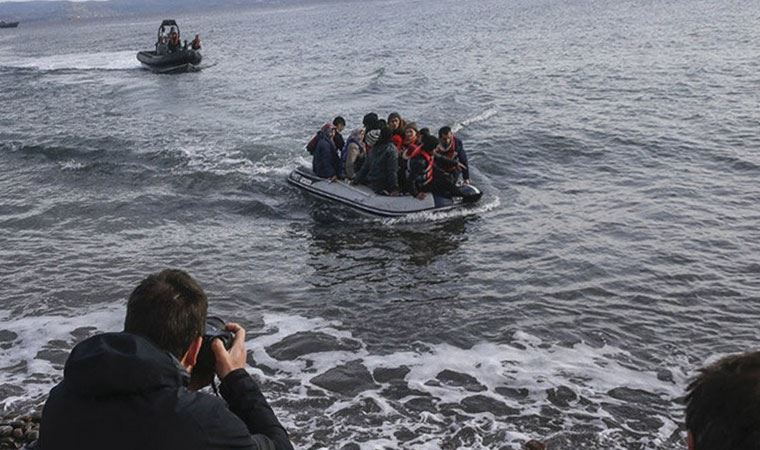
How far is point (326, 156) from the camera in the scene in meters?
15.6

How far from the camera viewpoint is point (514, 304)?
10.3 m

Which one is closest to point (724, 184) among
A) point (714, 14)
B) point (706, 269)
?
point (706, 269)

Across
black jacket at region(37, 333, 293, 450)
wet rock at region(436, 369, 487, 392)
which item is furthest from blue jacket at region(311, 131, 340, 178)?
black jacket at region(37, 333, 293, 450)

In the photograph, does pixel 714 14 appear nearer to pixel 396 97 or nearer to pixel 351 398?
pixel 396 97

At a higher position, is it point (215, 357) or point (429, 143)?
point (215, 357)

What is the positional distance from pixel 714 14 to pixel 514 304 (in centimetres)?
5747

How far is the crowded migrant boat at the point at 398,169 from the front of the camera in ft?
46.9

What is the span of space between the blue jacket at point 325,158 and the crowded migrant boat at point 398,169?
22mm

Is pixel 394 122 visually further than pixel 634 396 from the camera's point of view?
Yes

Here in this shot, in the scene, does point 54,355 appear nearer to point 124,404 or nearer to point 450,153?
point 124,404

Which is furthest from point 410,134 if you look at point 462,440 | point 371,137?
point 462,440

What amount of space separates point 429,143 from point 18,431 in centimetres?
910

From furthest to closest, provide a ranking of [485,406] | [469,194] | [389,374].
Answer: [469,194]
[389,374]
[485,406]

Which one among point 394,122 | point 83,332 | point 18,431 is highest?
point 394,122
